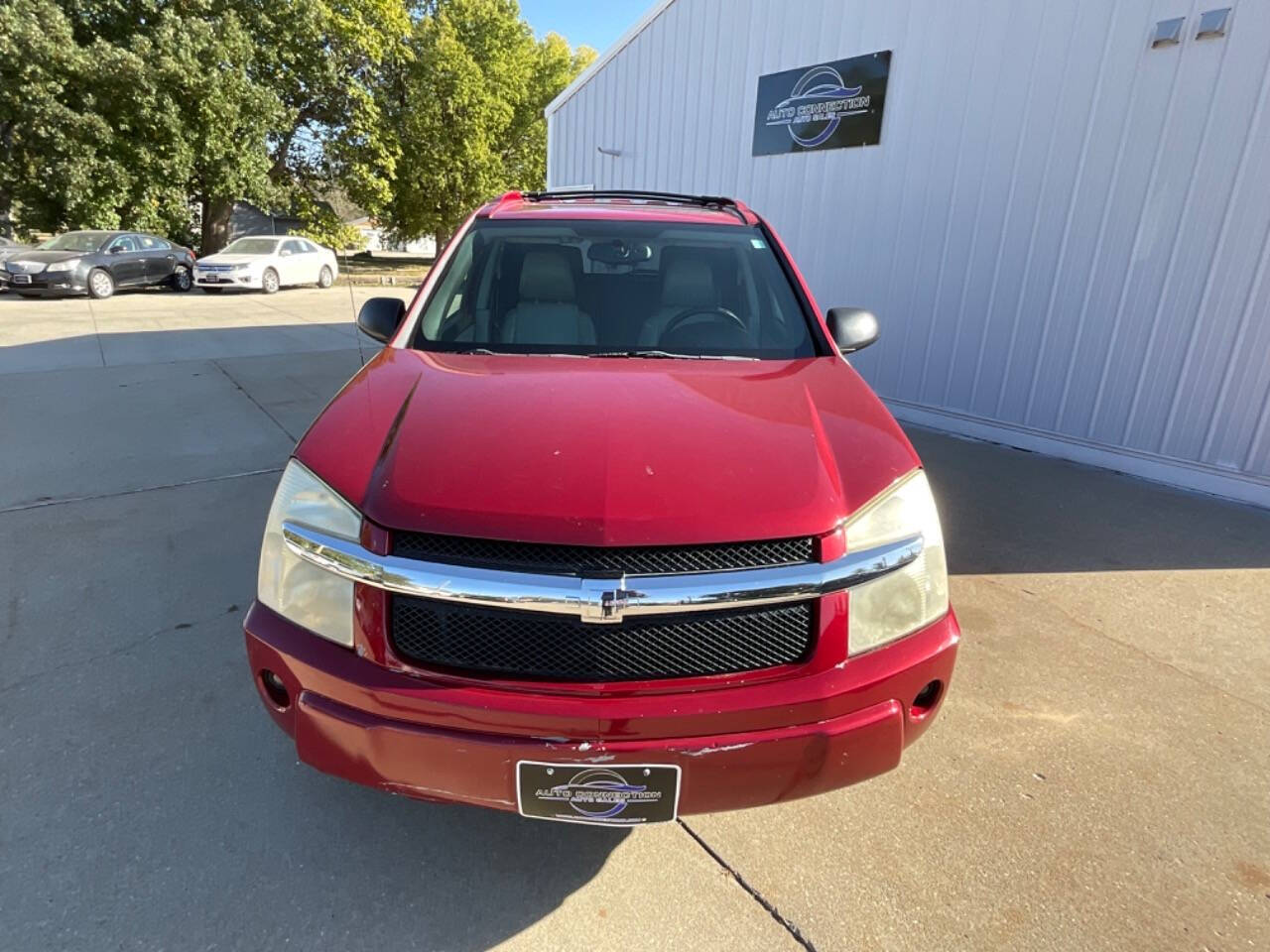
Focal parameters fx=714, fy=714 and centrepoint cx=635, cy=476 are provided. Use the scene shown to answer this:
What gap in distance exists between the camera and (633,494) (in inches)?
64.6

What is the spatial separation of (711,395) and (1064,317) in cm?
508

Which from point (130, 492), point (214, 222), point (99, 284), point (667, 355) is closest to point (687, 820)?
point (667, 355)

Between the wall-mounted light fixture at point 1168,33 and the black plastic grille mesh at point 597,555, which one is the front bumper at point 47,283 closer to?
the black plastic grille mesh at point 597,555

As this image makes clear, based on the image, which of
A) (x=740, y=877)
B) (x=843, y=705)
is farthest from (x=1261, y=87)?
(x=740, y=877)

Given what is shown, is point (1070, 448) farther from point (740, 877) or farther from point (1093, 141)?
point (740, 877)

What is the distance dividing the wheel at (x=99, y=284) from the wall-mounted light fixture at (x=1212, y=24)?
62.8 ft

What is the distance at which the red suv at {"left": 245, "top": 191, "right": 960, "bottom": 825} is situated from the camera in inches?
61.9

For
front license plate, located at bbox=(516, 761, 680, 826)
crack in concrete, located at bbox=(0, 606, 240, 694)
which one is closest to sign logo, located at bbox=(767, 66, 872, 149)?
crack in concrete, located at bbox=(0, 606, 240, 694)

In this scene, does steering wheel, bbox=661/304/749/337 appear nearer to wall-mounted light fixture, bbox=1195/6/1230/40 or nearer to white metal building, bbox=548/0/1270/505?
white metal building, bbox=548/0/1270/505

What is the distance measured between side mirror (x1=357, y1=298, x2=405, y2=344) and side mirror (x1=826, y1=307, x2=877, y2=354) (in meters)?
1.73

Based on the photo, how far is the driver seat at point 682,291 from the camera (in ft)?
9.20

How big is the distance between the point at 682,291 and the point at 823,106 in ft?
18.7

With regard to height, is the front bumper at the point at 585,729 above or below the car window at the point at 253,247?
below

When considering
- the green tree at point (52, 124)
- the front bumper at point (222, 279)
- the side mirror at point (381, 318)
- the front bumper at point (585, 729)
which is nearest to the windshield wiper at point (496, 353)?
the side mirror at point (381, 318)
